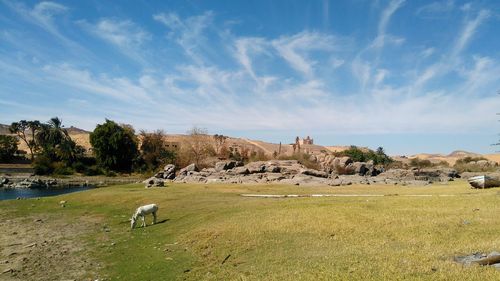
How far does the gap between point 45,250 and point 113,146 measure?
273 ft

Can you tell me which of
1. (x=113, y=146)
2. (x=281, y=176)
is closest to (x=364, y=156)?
(x=281, y=176)

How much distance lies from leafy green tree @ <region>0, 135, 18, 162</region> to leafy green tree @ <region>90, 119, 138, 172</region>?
28.6 metres

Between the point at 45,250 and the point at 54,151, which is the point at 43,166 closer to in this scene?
the point at 54,151

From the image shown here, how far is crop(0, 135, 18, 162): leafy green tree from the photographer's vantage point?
4382 inches

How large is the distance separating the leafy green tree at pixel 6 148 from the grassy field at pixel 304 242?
98193 mm

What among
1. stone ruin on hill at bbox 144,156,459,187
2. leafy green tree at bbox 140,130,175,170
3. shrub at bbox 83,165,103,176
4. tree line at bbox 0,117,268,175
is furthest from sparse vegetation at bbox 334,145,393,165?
shrub at bbox 83,165,103,176

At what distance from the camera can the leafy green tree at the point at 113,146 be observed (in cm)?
9981

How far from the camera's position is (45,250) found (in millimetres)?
20047

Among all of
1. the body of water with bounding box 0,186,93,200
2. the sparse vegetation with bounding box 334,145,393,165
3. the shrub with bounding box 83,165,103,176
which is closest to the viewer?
the body of water with bounding box 0,186,93,200

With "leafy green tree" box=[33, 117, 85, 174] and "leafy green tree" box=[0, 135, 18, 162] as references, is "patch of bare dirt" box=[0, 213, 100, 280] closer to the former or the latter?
"leafy green tree" box=[33, 117, 85, 174]

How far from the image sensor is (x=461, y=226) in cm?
1666

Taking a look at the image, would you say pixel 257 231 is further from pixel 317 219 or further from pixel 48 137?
pixel 48 137

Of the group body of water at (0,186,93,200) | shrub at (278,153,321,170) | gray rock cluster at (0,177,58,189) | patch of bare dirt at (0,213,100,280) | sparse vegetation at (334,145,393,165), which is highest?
sparse vegetation at (334,145,393,165)

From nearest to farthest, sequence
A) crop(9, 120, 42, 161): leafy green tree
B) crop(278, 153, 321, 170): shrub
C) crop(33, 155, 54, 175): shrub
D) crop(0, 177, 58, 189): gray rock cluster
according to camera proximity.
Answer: crop(0, 177, 58, 189): gray rock cluster, crop(278, 153, 321, 170): shrub, crop(33, 155, 54, 175): shrub, crop(9, 120, 42, 161): leafy green tree
